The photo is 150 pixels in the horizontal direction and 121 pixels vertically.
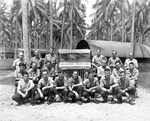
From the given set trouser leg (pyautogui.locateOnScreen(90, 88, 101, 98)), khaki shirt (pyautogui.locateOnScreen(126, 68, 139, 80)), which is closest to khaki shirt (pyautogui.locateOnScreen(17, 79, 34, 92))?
trouser leg (pyautogui.locateOnScreen(90, 88, 101, 98))

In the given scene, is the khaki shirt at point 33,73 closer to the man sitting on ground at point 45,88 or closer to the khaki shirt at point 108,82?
the man sitting on ground at point 45,88

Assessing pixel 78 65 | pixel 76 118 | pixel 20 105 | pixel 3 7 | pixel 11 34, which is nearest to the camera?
pixel 76 118

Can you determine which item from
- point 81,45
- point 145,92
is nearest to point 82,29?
point 81,45

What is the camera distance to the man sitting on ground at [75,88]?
24.8 feet

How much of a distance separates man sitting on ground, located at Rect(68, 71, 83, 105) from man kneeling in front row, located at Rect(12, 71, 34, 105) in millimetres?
1425

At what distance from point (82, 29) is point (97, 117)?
34.1 metres

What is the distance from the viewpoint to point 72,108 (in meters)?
6.97

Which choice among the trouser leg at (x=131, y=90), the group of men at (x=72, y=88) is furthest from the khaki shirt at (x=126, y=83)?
the trouser leg at (x=131, y=90)

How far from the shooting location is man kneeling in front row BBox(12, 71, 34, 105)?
728 cm

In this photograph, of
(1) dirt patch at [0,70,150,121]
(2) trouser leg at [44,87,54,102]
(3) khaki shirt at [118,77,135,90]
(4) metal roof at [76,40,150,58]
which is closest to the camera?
(1) dirt patch at [0,70,150,121]

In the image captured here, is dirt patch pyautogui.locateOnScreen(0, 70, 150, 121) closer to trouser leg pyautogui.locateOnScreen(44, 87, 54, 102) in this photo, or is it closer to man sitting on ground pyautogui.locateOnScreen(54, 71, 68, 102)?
trouser leg pyautogui.locateOnScreen(44, 87, 54, 102)

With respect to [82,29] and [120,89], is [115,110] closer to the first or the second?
[120,89]

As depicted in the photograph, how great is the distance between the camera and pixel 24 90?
7.53 metres

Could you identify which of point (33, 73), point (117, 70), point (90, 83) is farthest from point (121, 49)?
point (33, 73)
